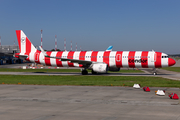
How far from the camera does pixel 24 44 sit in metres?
48.2

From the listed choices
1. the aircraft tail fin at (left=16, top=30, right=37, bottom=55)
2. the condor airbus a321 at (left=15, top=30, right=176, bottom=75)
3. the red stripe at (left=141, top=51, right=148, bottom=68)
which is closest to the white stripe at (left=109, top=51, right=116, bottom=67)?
the condor airbus a321 at (left=15, top=30, right=176, bottom=75)

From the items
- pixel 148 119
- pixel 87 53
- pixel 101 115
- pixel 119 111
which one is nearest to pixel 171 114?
pixel 148 119

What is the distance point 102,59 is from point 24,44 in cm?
1762

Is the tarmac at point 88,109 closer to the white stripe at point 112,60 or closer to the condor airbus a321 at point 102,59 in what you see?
the condor airbus a321 at point 102,59

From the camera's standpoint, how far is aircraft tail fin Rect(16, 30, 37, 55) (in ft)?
156

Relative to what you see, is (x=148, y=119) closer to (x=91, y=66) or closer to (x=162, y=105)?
(x=162, y=105)

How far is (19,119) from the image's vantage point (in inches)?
411

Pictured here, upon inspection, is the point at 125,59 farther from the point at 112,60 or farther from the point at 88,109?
the point at 88,109

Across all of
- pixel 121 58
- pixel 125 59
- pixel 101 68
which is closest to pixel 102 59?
pixel 101 68

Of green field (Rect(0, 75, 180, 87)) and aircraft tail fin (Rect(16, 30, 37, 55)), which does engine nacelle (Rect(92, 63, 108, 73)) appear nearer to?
green field (Rect(0, 75, 180, 87))

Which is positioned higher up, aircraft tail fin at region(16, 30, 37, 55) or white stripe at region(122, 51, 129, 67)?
aircraft tail fin at region(16, 30, 37, 55)

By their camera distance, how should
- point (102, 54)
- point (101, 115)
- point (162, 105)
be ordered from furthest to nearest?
1. point (102, 54)
2. point (162, 105)
3. point (101, 115)

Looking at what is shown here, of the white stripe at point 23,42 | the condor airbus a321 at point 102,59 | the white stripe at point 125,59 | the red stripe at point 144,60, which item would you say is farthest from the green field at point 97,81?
the white stripe at point 23,42

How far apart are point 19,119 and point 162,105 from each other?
27.7ft
